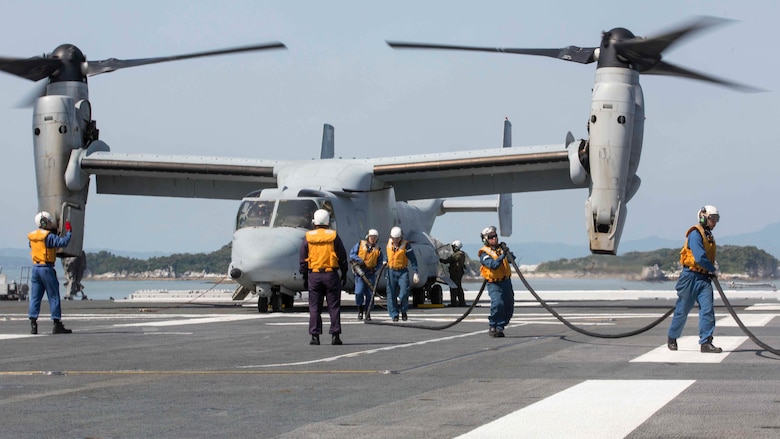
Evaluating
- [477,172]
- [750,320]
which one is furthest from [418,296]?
[750,320]

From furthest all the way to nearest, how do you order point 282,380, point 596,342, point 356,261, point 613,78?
point 613,78, point 356,261, point 596,342, point 282,380

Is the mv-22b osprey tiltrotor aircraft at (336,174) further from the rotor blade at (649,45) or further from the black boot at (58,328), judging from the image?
the black boot at (58,328)

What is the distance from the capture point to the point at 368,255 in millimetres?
22359

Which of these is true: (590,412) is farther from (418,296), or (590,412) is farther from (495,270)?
(418,296)

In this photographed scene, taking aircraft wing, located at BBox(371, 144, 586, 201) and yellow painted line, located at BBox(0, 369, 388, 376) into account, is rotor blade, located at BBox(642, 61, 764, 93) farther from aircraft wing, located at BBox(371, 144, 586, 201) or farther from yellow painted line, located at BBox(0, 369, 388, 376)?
yellow painted line, located at BBox(0, 369, 388, 376)

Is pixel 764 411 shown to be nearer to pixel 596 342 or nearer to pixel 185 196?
pixel 596 342

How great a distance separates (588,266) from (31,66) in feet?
66.9

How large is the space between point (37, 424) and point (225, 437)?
133cm

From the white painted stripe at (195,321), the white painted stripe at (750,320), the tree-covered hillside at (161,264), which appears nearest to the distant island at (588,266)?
the tree-covered hillside at (161,264)

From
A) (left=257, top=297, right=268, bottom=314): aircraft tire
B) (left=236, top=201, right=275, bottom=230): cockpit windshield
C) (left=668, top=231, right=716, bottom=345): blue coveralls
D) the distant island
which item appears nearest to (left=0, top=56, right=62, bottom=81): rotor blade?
(left=236, top=201, right=275, bottom=230): cockpit windshield

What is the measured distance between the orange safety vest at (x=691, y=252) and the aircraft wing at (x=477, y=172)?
13021 millimetres

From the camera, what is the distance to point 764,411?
23.9ft

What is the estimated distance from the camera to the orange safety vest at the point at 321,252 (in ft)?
45.8

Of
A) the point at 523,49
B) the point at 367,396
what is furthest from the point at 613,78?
the point at 367,396
